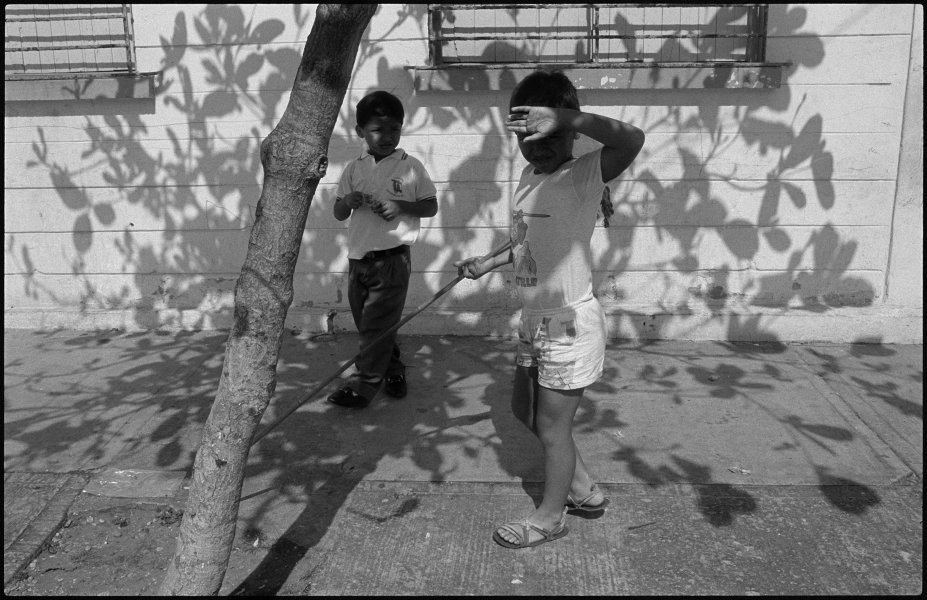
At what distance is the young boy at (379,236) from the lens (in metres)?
4.60

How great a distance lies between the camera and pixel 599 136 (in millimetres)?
2951

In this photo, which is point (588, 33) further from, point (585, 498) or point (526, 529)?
point (526, 529)

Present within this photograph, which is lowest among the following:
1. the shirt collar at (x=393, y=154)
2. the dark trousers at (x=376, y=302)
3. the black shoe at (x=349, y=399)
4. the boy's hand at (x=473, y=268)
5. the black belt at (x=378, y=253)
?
the black shoe at (x=349, y=399)

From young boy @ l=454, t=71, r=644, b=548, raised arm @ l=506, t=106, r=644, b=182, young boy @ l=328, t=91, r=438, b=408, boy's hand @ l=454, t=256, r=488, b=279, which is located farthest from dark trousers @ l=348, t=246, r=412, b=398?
raised arm @ l=506, t=106, r=644, b=182

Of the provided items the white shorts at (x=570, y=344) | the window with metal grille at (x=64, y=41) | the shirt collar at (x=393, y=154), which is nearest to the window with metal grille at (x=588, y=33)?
the shirt collar at (x=393, y=154)

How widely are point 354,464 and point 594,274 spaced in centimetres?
249

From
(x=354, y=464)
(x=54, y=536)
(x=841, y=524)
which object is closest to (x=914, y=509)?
(x=841, y=524)

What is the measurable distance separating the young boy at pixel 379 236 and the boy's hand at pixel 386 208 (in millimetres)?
64

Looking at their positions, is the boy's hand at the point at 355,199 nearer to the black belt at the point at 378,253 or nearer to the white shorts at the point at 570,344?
the black belt at the point at 378,253

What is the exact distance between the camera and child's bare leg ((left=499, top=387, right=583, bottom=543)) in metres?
3.29

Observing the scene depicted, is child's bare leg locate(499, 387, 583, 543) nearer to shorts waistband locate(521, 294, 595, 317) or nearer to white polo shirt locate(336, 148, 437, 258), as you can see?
shorts waistband locate(521, 294, 595, 317)

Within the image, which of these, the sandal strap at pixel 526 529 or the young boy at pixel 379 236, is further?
the young boy at pixel 379 236

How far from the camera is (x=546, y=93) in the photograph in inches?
124

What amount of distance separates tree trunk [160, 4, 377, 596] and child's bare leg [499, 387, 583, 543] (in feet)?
3.70
